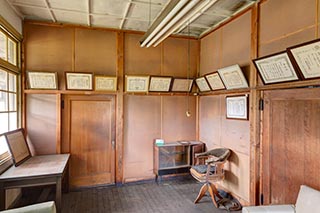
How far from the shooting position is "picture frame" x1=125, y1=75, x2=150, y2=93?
430 cm

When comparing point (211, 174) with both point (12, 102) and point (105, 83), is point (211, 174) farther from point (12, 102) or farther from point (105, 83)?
point (12, 102)

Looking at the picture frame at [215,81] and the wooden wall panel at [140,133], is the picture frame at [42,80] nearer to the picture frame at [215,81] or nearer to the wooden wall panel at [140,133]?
the wooden wall panel at [140,133]

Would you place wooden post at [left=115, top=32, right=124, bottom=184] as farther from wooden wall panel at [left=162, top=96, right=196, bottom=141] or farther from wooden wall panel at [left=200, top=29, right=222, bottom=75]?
wooden wall panel at [left=200, top=29, right=222, bottom=75]

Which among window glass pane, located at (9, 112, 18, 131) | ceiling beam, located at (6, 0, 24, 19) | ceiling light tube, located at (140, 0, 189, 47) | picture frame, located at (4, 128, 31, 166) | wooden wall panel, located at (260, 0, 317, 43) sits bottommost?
picture frame, located at (4, 128, 31, 166)

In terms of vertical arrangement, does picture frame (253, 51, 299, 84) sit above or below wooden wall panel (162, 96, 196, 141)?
above

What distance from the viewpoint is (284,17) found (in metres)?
2.69

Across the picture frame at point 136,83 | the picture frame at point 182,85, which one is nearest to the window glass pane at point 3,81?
the picture frame at point 136,83

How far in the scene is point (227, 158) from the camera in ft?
12.0

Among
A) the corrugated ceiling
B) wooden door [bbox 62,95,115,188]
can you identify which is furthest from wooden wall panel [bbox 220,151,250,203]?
the corrugated ceiling

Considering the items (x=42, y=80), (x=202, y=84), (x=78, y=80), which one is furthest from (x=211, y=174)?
(x=42, y=80)

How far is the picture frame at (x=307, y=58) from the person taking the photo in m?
2.13

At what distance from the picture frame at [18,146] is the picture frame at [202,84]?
346 centimetres

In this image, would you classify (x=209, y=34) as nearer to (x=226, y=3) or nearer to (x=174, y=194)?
(x=226, y=3)

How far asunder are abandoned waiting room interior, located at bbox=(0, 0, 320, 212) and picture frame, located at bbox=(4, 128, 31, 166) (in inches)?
1.1
